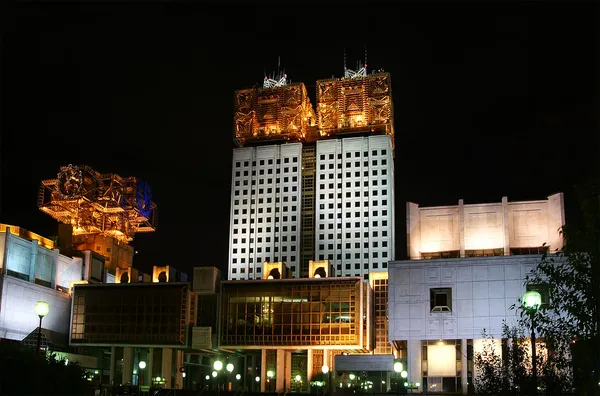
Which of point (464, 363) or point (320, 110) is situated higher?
point (320, 110)

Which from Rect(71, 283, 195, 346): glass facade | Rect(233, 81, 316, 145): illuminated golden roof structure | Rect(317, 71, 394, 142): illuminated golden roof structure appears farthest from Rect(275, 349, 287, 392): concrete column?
Rect(233, 81, 316, 145): illuminated golden roof structure

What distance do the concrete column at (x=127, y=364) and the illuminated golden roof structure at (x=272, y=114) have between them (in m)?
84.8

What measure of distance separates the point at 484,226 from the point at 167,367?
162 feet

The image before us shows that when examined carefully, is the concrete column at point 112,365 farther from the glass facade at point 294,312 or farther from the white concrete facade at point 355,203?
the white concrete facade at point 355,203

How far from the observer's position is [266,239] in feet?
563

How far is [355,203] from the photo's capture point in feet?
555

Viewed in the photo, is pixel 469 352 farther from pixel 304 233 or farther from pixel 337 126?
pixel 337 126

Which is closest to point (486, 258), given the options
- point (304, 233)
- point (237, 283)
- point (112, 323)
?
point (237, 283)

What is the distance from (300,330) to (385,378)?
2575cm

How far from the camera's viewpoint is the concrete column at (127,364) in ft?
341

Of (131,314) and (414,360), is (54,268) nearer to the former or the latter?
(131,314)

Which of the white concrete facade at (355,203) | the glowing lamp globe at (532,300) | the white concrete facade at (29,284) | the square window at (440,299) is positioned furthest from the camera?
the white concrete facade at (355,203)

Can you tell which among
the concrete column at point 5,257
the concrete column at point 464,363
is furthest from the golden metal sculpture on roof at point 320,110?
the concrete column at point 464,363

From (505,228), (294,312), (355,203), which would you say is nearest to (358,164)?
(355,203)
